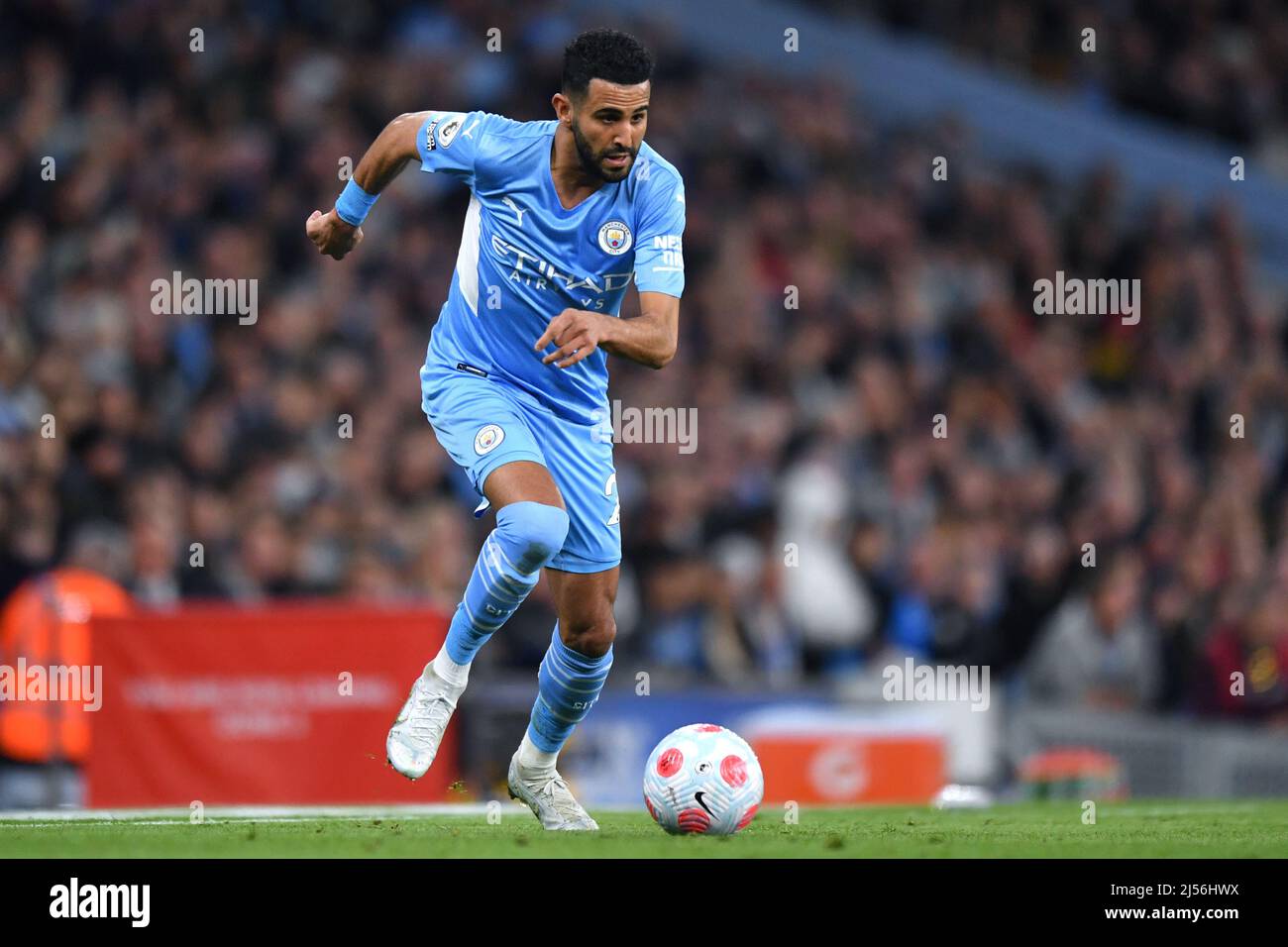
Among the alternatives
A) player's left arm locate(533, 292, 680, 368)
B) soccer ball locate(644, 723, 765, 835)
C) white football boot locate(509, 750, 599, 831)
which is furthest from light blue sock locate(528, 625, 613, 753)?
player's left arm locate(533, 292, 680, 368)

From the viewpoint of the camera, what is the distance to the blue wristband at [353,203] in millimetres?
8484

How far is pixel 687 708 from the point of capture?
13.3m

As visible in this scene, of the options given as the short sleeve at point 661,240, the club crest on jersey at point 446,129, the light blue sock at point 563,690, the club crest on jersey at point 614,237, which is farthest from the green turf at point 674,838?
the club crest on jersey at point 446,129

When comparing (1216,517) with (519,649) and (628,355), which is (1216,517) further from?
(628,355)

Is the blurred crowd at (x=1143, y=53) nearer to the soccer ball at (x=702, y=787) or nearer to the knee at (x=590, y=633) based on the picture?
the knee at (x=590, y=633)

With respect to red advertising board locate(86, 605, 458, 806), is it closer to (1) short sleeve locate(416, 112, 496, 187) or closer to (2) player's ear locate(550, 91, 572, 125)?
(1) short sleeve locate(416, 112, 496, 187)

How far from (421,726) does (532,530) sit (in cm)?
89

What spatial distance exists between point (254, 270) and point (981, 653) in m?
5.86

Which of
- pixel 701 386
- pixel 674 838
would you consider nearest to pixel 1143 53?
pixel 701 386

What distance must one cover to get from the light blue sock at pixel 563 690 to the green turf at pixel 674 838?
39 cm

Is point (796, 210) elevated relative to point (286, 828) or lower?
elevated

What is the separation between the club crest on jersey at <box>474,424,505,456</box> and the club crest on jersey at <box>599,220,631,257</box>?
82cm

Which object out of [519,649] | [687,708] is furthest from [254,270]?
[687,708]

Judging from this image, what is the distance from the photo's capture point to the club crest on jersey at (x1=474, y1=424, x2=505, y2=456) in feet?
26.0
